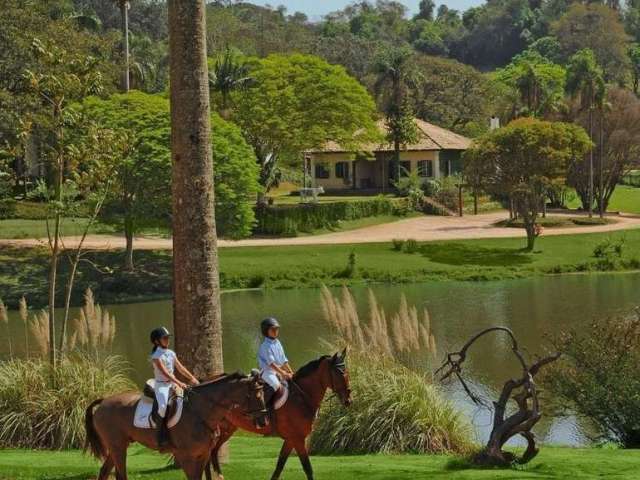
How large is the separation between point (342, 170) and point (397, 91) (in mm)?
9618

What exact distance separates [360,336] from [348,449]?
200cm

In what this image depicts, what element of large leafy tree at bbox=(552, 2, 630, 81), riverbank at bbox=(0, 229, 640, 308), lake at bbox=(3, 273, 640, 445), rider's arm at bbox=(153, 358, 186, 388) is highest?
large leafy tree at bbox=(552, 2, 630, 81)

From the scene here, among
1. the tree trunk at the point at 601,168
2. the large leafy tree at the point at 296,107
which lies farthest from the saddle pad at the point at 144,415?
the tree trunk at the point at 601,168

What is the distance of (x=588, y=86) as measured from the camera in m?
64.6

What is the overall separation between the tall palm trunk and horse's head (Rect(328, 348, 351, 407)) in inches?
68.5

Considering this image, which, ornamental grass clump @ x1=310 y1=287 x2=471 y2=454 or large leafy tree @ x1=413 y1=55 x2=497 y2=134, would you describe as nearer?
ornamental grass clump @ x1=310 y1=287 x2=471 y2=454

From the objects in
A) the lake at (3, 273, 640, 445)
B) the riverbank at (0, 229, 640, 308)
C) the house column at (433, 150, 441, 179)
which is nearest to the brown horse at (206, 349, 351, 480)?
the lake at (3, 273, 640, 445)

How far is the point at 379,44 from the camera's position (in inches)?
4166

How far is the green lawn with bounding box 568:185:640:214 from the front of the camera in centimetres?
6750

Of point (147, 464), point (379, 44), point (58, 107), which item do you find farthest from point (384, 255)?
point (379, 44)

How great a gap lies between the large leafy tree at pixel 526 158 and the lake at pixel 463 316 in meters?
6.78

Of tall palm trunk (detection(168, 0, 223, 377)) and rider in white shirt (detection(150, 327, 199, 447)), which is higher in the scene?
tall palm trunk (detection(168, 0, 223, 377))

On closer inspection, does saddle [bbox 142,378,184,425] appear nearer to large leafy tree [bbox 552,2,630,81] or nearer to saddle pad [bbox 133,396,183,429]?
saddle pad [bbox 133,396,183,429]

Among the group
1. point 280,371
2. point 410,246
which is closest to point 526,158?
point 410,246
